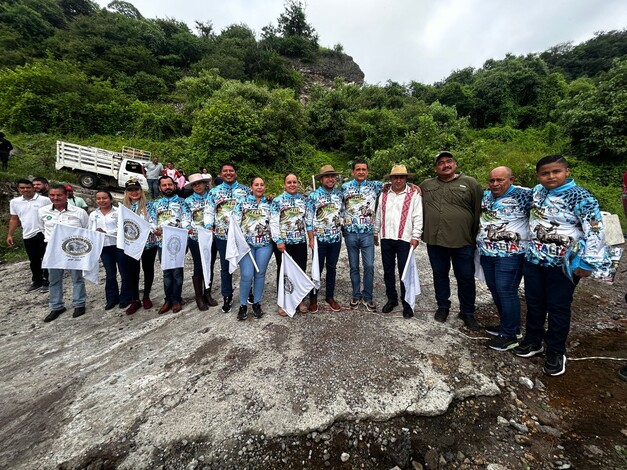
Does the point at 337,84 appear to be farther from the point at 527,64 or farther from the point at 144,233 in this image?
the point at 144,233

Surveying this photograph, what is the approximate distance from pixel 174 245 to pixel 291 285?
6.28 ft

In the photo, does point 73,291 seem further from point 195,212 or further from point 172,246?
point 195,212

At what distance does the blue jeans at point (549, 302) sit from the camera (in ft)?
8.48

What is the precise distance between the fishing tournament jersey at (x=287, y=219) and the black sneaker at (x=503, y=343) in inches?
103

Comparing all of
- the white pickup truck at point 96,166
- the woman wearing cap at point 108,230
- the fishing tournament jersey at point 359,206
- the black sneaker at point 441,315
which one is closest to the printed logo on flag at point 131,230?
the woman wearing cap at point 108,230

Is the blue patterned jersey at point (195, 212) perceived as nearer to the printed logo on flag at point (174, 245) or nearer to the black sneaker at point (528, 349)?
the printed logo on flag at point (174, 245)

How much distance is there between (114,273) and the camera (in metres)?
4.50

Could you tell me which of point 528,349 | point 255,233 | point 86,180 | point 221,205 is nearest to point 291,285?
point 255,233

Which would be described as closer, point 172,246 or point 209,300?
point 172,246

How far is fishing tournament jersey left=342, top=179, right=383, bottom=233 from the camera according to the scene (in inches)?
146

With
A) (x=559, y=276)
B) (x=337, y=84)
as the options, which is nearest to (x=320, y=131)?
(x=337, y=84)

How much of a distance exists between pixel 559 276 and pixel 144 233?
5325mm

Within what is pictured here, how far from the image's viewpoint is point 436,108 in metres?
18.1

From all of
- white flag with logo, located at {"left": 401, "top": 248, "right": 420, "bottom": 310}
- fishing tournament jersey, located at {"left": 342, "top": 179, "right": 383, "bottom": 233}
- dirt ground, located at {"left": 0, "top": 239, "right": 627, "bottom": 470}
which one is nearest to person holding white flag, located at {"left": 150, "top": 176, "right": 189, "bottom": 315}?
dirt ground, located at {"left": 0, "top": 239, "right": 627, "bottom": 470}
